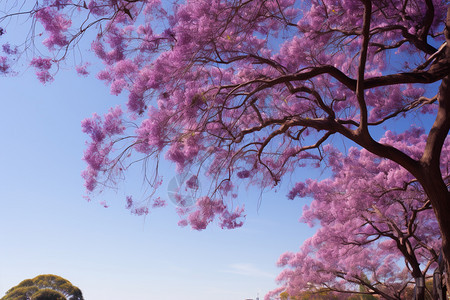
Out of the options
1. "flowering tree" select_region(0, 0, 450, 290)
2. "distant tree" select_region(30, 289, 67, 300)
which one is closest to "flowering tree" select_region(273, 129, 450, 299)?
"flowering tree" select_region(0, 0, 450, 290)

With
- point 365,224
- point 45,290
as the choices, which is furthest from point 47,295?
point 365,224

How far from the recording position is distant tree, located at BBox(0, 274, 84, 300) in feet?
81.8

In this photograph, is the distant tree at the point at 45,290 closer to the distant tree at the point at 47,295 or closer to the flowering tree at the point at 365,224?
the distant tree at the point at 47,295

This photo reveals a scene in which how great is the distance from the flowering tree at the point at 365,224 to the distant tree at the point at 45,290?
Result: 17009 mm

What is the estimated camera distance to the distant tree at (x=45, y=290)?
24.9 meters

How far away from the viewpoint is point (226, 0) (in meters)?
5.77

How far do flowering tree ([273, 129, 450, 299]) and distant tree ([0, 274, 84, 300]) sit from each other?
17.0 metres

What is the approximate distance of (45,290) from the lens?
25156 mm

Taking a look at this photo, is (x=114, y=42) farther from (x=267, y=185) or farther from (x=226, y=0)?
(x=267, y=185)

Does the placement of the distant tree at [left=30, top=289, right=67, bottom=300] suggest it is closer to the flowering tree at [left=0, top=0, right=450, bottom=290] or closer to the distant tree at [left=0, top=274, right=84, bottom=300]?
the distant tree at [left=0, top=274, right=84, bottom=300]

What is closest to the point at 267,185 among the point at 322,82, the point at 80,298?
the point at 322,82

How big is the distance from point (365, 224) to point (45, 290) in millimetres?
22024

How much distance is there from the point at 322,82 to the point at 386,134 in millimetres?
3541

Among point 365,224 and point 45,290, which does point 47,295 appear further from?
point 365,224
